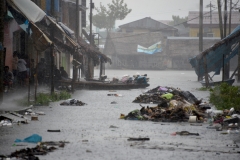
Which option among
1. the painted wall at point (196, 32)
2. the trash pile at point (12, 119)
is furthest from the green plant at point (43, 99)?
the painted wall at point (196, 32)

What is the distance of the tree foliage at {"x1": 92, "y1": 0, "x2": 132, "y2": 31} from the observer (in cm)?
11169

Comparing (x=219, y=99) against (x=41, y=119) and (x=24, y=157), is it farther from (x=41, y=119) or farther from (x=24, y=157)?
(x=24, y=157)

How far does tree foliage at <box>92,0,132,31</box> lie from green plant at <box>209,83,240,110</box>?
92374mm

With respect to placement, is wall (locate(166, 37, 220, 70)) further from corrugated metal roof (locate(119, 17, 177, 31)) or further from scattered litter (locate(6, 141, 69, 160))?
scattered litter (locate(6, 141, 69, 160))

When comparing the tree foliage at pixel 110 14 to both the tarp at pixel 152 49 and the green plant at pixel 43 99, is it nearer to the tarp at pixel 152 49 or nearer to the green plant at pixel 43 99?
the tarp at pixel 152 49

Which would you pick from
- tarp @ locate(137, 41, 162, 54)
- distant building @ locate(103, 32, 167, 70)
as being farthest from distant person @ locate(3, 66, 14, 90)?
distant building @ locate(103, 32, 167, 70)

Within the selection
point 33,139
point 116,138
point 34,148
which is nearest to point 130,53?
point 116,138

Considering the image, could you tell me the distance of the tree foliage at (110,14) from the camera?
112 m

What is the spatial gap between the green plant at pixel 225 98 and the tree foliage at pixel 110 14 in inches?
3637

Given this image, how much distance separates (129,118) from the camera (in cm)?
1418

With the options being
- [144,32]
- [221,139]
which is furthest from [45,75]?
[144,32]

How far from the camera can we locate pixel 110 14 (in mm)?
112812

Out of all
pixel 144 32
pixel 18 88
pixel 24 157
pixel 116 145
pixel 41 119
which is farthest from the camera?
pixel 144 32

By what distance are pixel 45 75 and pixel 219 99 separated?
47.1ft
